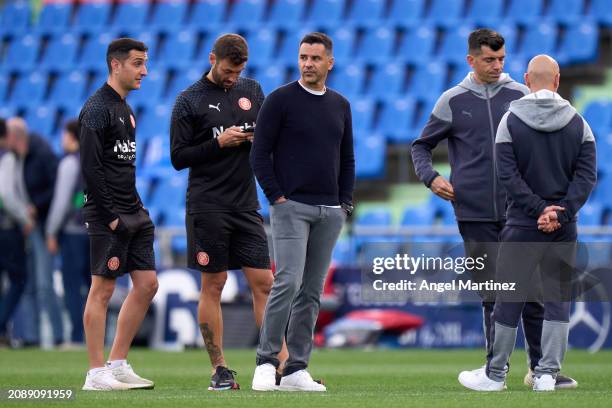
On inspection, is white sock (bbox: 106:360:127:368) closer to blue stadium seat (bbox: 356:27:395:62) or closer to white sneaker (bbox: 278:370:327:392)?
white sneaker (bbox: 278:370:327:392)

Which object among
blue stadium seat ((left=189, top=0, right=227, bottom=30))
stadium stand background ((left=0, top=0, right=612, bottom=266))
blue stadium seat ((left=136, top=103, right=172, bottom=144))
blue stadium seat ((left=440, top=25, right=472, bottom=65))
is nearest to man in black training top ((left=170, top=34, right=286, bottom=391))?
stadium stand background ((left=0, top=0, right=612, bottom=266))

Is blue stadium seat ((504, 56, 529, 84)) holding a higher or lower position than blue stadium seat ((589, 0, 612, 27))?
lower

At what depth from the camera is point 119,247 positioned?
7.36 metres

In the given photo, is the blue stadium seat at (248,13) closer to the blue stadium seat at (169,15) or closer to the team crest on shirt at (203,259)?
the blue stadium seat at (169,15)

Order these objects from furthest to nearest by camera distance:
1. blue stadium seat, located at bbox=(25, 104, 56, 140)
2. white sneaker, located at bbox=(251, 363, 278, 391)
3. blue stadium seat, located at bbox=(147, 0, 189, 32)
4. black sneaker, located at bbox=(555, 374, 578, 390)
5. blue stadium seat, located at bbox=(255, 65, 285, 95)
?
blue stadium seat, located at bbox=(147, 0, 189, 32) → blue stadium seat, located at bbox=(25, 104, 56, 140) → blue stadium seat, located at bbox=(255, 65, 285, 95) → black sneaker, located at bbox=(555, 374, 578, 390) → white sneaker, located at bbox=(251, 363, 278, 391)

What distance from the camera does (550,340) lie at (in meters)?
6.59

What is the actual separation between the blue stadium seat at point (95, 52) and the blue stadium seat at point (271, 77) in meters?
3.30

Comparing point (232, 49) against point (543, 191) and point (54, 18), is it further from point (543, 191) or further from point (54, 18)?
point (54, 18)

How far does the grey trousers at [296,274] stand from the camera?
22.4ft

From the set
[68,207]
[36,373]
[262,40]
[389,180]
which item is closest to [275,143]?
[36,373]

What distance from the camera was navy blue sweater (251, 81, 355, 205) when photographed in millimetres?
6809

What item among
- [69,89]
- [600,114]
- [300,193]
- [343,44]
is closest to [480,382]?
[300,193]

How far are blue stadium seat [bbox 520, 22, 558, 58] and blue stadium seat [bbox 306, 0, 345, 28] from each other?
10.5 feet

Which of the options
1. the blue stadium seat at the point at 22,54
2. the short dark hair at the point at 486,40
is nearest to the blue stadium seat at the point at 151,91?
the blue stadium seat at the point at 22,54
